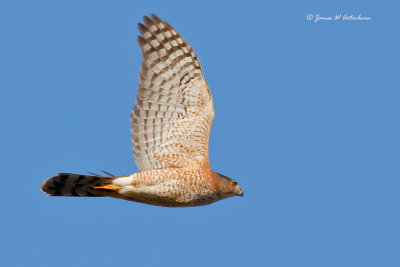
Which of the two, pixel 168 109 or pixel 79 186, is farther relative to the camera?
pixel 168 109

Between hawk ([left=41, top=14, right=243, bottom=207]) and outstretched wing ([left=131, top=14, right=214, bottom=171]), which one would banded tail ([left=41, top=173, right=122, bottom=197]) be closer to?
hawk ([left=41, top=14, right=243, bottom=207])

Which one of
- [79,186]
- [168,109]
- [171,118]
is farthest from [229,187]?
[79,186]

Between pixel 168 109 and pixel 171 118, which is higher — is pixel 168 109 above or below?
above

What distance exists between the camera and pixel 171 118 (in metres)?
9.34

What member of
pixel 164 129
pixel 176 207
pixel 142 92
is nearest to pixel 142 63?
pixel 142 92

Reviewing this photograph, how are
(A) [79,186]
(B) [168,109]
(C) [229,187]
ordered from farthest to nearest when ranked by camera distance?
(B) [168,109] → (C) [229,187] → (A) [79,186]

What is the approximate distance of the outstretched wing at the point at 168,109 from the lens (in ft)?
30.3

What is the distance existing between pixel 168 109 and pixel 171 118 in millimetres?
150

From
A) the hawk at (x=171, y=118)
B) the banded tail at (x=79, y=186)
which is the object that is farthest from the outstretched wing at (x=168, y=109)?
the banded tail at (x=79, y=186)

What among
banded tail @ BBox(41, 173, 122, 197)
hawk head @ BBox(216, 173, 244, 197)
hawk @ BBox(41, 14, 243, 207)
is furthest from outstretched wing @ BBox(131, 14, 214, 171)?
banded tail @ BBox(41, 173, 122, 197)

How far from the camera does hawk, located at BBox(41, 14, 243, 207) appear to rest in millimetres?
9078

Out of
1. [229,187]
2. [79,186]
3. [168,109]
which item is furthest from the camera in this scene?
[168,109]

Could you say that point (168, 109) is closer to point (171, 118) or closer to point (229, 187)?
point (171, 118)

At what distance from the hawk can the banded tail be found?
0.02m
